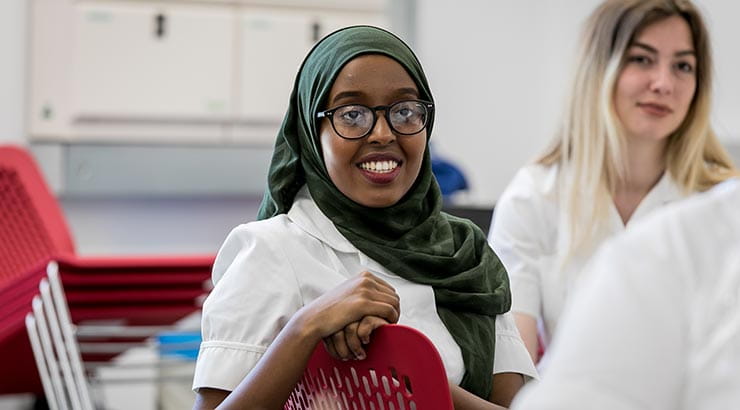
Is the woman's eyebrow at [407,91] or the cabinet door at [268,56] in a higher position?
the woman's eyebrow at [407,91]

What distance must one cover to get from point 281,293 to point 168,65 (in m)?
2.70

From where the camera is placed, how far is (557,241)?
232 cm

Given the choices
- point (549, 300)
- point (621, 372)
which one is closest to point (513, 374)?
point (549, 300)

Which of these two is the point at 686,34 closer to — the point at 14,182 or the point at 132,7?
the point at 14,182

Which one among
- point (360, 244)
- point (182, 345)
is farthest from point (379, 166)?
point (182, 345)

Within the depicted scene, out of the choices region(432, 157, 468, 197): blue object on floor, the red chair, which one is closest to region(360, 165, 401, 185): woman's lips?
the red chair

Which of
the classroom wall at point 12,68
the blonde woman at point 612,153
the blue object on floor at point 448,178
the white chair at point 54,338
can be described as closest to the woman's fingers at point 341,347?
the white chair at point 54,338

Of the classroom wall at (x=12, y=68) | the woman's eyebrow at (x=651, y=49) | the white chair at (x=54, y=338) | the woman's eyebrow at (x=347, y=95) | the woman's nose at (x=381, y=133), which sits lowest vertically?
the white chair at (x=54, y=338)

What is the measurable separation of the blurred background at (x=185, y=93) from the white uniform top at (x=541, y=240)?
4.72 feet

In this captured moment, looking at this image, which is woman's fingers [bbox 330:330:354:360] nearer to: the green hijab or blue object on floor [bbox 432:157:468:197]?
the green hijab

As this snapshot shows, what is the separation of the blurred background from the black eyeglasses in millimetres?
2371

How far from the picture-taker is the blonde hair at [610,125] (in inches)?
92.4

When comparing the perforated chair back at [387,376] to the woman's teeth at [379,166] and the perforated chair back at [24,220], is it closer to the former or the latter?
the woman's teeth at [379,166]

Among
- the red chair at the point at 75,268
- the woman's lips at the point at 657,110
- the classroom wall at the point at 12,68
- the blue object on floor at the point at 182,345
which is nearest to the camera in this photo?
the red chair at the point at 75,268
